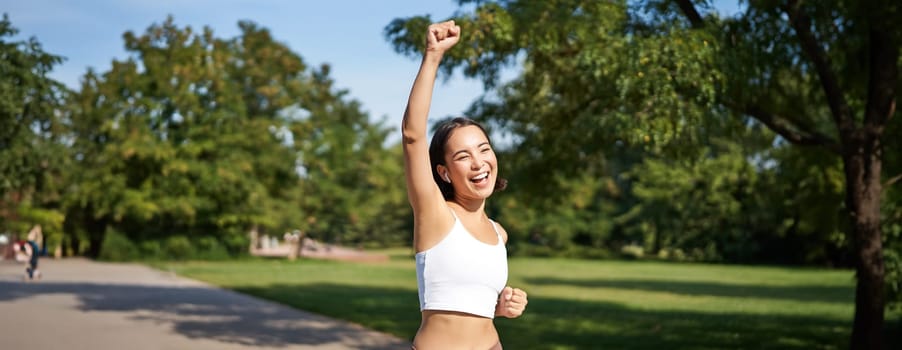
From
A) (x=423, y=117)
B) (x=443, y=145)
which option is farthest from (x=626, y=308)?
(x=423, y=117)

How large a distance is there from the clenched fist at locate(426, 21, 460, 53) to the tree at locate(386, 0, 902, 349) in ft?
20.1

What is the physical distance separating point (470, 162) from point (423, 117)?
1.14 ft

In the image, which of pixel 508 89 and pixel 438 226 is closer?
pixel 438 226

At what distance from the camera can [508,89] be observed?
13195 mm

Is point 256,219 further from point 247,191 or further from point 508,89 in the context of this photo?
point 508,89

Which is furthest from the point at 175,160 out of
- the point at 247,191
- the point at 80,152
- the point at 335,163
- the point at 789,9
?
the point at 789,9

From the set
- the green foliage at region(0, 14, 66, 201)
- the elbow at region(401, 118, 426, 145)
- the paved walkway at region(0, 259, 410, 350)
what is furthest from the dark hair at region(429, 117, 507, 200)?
the green foliage at region(0, 14, 66, 201)

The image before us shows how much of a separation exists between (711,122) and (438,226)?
729 cm

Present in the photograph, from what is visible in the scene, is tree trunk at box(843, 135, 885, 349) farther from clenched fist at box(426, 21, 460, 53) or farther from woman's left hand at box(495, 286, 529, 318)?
clenched fist at box(426, 21, 460, 53)

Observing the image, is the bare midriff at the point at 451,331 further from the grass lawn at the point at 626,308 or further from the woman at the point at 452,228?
the grass lawn at the point at 626,308

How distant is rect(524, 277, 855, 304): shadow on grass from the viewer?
23.7m

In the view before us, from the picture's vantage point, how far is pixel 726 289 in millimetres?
26609

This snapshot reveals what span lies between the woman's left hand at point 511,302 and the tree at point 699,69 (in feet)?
19.3

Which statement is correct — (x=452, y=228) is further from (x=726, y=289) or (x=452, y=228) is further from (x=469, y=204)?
(x=726, y=289)
